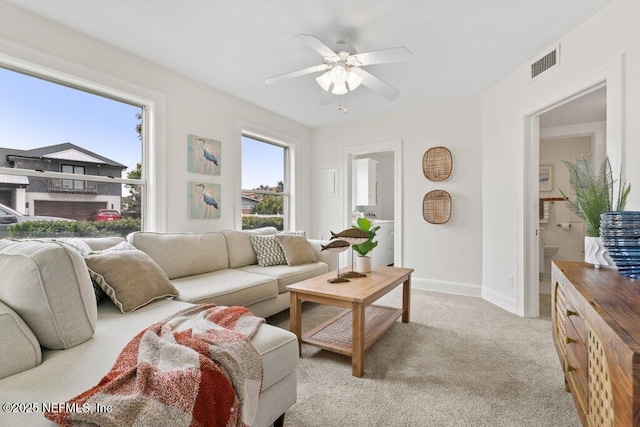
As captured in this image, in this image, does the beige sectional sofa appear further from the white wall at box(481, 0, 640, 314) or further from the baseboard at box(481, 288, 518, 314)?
the baseboard at box(481, 288, 518, 314)

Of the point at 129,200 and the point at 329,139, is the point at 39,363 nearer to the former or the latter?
the point at 129,200

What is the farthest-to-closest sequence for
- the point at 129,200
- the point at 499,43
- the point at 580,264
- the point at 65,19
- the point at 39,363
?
the point at 129,200 < the point at 499,43 < the point at 65,19 < the point at 580,264 < the point at 39,363

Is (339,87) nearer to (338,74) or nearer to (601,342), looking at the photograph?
(338,74)

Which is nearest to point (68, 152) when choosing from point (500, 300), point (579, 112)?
point (500, 300)

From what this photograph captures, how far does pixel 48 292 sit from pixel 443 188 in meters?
4.03

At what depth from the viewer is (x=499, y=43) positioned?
2680 millimetres

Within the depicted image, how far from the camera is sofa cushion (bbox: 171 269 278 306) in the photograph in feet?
7.46

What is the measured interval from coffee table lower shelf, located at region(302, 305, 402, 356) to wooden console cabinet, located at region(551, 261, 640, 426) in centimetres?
114

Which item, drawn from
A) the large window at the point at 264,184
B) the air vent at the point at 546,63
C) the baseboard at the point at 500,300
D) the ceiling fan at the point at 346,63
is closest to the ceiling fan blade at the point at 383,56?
the ceiling fan at the point at 346,63

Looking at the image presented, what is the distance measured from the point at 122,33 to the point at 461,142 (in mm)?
3794

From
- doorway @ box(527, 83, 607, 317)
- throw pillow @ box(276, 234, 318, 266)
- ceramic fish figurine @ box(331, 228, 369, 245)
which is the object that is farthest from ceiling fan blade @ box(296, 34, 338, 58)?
doorway @ box(527, 83, 607, 317)

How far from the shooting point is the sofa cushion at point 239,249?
130 inches

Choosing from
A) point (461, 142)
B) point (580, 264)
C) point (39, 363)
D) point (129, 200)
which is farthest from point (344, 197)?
point (39, 363)

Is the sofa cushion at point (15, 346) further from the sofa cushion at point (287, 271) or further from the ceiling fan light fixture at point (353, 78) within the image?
the ceiling fan light fixture at point (353, 78)
